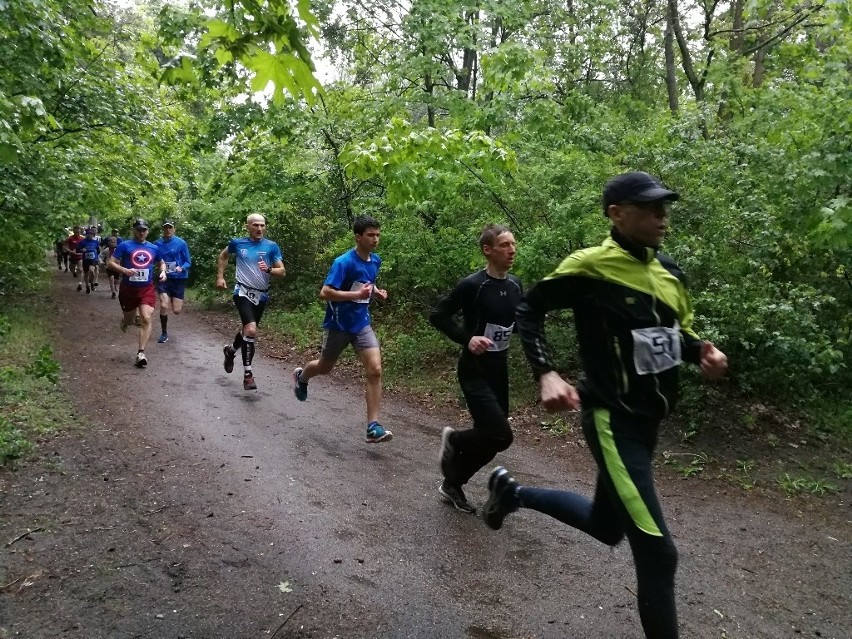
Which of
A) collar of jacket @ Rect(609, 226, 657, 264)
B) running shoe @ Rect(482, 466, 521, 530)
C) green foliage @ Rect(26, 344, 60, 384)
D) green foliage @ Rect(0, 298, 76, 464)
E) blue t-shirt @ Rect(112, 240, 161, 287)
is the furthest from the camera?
blue t-shirt @ Rect(112, 240, 161, 287)

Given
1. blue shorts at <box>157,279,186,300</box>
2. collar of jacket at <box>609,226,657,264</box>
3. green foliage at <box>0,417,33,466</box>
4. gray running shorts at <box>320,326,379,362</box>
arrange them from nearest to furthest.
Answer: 1. collar of jacket at <box>609,226,657,264</box>
2. green foliage at <box>0,417,33,466</box>
3. gray running shorts at <box>320,326,379,362</box>
4. blue shorts at <box>157,279,186,300</box>

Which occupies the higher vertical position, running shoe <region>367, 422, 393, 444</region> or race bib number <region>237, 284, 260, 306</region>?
race bib number <region>237, 284, 260, 306</region>

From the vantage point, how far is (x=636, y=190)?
110 inches

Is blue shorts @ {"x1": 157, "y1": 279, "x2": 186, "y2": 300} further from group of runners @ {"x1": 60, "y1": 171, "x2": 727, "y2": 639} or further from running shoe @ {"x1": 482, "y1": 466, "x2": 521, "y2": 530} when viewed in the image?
running shoe @ {"x1": 482, "y1": 466, "x2": 521, "y2": 530}

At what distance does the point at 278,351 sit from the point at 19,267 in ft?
25.3

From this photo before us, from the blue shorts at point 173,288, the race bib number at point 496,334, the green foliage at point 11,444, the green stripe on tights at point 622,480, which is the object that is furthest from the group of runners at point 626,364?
the blue shorts at point 173,288

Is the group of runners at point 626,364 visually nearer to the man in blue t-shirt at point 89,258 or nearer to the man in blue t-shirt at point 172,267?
the man in blue t-shirt at point 172,267

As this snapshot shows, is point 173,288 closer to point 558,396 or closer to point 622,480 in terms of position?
point 558,396

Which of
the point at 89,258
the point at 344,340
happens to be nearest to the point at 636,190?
the point at 344,340

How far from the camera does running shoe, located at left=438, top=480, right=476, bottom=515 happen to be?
4688 millimetres

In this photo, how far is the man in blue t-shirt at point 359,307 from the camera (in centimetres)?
588

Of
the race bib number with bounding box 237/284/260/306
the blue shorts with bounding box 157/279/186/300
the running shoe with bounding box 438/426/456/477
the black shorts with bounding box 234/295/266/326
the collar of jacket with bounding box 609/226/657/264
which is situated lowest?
the running shoe with bounding box 438/426/456/477

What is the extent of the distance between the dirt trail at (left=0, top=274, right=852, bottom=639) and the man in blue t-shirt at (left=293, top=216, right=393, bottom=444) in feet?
1.72

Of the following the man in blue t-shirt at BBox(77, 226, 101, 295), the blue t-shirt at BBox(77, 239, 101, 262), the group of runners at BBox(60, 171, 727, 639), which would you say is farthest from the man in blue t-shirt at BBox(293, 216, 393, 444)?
the blue t-shirt at BBox(77, 239, 101, 262)
